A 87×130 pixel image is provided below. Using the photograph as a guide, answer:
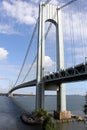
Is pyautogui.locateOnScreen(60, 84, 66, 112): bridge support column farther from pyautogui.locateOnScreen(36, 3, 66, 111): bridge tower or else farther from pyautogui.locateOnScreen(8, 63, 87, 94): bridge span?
pyautogui.locateOnScreen(8, 63, 87, 94): bridge span

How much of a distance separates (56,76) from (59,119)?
589cm

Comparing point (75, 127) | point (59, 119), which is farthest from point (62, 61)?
point (75, 127)

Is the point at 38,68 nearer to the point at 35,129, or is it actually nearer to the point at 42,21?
the point at 42,21

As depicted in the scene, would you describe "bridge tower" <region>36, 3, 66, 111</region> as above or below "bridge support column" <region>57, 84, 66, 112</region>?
above

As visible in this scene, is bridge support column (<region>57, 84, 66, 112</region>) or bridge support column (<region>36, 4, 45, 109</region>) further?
bridge support column (<region>36, 4, 45, 109</region>)

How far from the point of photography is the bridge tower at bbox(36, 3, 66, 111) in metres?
43.2

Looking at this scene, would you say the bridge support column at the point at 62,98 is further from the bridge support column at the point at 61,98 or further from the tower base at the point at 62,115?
the tower base at the point at 62,115

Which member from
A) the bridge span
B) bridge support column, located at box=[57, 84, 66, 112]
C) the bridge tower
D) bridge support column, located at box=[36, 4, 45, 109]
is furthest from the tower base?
the bridge span

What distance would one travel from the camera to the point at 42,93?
44.5 m

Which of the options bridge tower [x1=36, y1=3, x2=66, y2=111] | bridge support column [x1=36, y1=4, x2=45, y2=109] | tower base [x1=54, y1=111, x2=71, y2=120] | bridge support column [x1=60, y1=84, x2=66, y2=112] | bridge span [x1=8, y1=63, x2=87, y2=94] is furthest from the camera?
bridge support column [x1=36, y1=4, x2=45, y2=109]

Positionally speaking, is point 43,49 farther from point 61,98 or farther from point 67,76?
point 67,76

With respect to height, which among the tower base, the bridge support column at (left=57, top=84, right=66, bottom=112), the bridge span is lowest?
the tower base

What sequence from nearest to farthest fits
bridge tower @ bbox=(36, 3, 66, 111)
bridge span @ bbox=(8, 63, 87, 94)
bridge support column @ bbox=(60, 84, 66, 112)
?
bridge span @ bbox=(8, 63, 87, 94)
bridge support column @ bbox=(60, 84, 66, 112)
bridge tower @ bbox=(36, 3, 66, 111)

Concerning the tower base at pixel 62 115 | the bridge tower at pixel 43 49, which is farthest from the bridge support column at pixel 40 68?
the tower base at pixel 62 115
